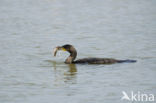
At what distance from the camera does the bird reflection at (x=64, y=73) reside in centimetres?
1355

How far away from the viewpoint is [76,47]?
62.0 feet

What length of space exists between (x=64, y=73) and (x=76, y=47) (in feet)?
13.9

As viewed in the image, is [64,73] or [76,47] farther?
[76,47]

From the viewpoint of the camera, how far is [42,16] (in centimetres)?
2769

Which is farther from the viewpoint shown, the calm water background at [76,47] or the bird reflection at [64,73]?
the bird reflection at [64,73]

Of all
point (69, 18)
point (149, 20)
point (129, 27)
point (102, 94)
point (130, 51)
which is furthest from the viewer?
point (69, 18)

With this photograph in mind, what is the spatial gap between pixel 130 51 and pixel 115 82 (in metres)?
4.82

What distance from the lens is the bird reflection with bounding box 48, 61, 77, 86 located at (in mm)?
13555

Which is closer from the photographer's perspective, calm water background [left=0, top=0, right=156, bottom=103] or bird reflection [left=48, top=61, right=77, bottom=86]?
calm water background [left=0, top=0, right=156, bottom=103]

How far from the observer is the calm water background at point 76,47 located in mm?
12250

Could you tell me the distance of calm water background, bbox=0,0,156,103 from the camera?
12.2m

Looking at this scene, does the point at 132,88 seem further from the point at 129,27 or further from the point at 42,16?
the point at 42,16

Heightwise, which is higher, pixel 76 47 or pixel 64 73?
pixel 76 47

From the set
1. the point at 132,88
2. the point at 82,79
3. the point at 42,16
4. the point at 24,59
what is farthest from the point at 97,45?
the point at 42,16
